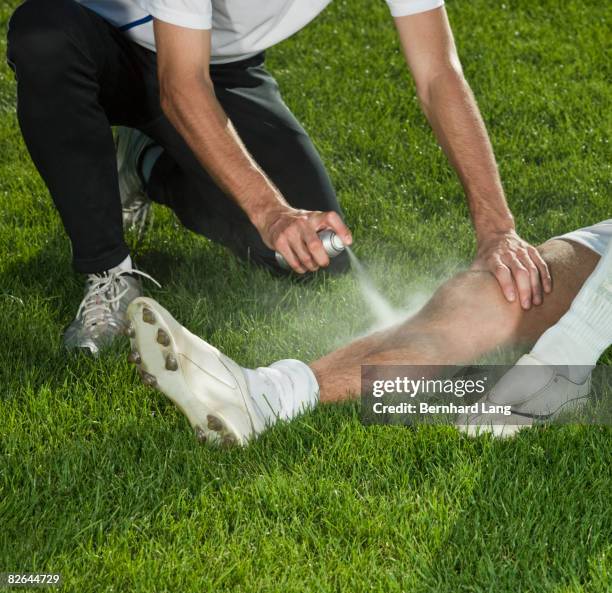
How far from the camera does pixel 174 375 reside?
2.26m

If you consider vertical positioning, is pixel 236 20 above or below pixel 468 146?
above

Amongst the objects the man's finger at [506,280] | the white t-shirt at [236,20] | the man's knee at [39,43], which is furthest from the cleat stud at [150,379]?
the white t-shirt at [236,20]

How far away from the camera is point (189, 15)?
2529 mm

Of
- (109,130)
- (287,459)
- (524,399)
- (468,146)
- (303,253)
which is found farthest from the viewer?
(109,130)

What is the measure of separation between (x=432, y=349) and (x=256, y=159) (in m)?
1.01

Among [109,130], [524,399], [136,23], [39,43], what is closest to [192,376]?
[524,399]

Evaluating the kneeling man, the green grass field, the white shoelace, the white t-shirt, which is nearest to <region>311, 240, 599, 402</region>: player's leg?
the kneeling man

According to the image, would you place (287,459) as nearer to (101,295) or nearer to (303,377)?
(303,377)

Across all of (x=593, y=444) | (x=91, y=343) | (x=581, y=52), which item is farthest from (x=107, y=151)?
(x=581, y=52)

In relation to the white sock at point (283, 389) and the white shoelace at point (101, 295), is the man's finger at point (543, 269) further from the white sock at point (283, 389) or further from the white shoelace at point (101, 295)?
the white shoelace at point (101, 295)

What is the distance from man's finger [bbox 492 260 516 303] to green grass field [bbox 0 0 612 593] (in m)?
0.31

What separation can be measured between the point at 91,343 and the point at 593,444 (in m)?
1.25

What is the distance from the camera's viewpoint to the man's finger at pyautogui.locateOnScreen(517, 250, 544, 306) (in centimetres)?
246

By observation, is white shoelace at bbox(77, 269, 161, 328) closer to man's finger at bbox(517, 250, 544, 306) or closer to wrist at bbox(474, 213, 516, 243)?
wrist at bbox(474, 213, 516, 243)
